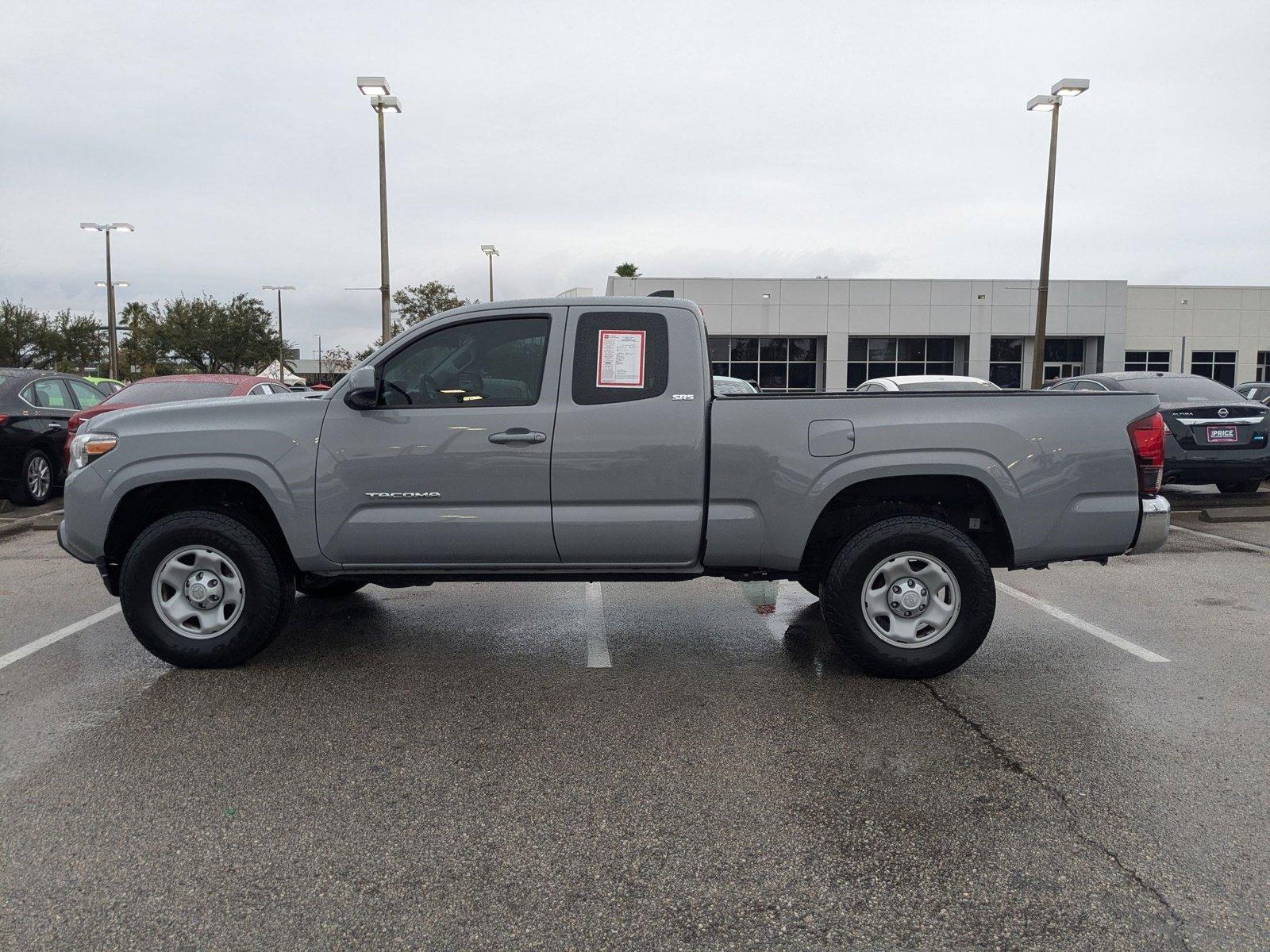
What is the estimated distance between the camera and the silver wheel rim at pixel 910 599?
4970mm

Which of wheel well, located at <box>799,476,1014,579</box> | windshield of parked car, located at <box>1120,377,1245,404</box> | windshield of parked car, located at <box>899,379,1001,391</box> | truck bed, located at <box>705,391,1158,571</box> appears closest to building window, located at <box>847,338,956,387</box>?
windshield of parked car, located at <box>899,379,1001,391</box>

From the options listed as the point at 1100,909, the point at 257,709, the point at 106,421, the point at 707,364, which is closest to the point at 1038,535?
the point at 707,364

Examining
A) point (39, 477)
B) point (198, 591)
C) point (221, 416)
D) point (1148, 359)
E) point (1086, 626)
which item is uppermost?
point (1148, 359)

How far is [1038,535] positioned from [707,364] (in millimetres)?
1892

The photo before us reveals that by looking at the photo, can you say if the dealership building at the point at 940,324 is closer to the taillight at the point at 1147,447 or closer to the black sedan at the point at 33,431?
the black sedan at the point at 33,431

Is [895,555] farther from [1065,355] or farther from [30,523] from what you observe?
[1065,355]

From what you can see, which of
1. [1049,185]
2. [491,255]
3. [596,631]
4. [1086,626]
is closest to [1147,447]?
[1086,626]

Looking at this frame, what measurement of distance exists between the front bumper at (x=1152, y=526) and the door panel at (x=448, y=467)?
2.99 m

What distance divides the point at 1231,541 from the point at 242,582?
8971 mm

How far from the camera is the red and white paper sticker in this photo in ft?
16.7

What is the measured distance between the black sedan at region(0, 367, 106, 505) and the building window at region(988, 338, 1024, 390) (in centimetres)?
3519

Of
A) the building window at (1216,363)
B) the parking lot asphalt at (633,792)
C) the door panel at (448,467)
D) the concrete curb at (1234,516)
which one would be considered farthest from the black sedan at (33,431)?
the building window at (1216,363)

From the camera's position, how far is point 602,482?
4984mm

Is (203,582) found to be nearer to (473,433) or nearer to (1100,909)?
(473,433)
